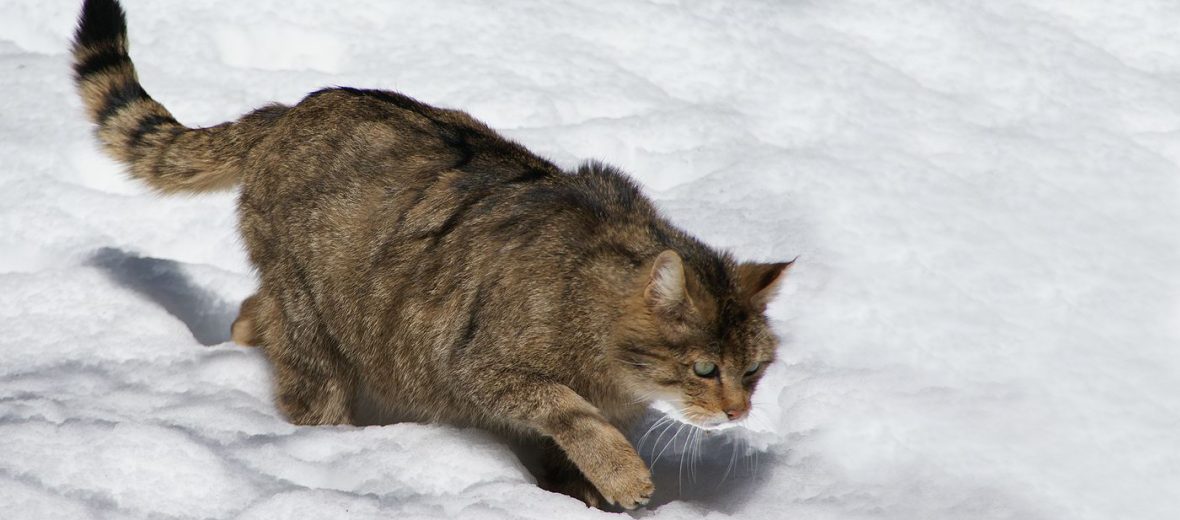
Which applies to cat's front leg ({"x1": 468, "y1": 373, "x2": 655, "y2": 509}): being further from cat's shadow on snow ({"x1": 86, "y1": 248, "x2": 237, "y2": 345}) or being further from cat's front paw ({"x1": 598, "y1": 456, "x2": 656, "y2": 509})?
cat's shadow on snow ({"x1": 86, "y1": 248, "x2": 237, "y2": 345})

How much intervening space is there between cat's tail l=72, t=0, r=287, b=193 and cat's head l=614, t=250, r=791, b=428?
181 cm

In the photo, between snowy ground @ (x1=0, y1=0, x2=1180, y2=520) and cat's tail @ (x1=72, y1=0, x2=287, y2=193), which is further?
cat's tail @ (x1=72, y1=0, x2=287, y2=193)

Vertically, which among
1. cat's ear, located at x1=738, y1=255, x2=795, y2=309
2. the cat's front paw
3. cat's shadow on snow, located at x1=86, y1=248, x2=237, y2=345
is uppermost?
cat's ear, located at x1=738, y1=255, x2=795, y2=309

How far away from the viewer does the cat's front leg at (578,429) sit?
409cm

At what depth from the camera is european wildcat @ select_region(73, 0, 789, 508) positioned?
13.8 feet

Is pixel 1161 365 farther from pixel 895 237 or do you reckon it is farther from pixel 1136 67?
pixel 1136 67

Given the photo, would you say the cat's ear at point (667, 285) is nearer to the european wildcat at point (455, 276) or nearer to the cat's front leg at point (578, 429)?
the european wildcat at point (455, 276)

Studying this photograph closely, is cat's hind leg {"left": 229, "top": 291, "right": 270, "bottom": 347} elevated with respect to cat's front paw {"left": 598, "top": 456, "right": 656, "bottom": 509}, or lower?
lower

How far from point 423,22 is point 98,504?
424cm

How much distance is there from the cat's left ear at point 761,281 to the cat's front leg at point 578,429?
638 mm

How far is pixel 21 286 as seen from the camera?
5160 millimetres

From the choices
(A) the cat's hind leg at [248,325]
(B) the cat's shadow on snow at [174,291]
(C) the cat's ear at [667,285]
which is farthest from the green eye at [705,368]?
(B) the cat's shadow on snow at [174,291]

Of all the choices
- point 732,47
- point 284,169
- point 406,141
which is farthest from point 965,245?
point 284,169

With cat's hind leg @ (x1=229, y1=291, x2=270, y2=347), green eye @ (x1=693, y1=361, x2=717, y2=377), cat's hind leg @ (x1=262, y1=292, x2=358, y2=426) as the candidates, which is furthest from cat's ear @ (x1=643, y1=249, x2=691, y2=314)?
cat's hind leg @ (x1=229, y1=291, x2=270, y2=347)
